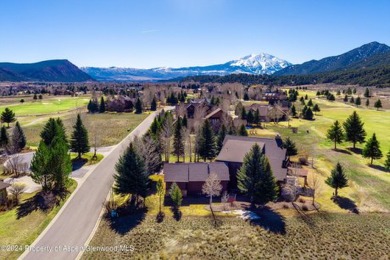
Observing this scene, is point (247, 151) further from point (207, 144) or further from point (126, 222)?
point (126, 222)

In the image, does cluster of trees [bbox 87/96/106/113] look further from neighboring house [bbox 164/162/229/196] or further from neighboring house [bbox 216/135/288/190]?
neighboring house [bbox 164/162/229/196]

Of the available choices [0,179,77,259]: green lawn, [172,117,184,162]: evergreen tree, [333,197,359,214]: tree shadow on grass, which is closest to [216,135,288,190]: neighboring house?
[333,197,359,214]: tree shadow on grass

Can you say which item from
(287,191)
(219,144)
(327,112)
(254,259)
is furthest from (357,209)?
(327,112)

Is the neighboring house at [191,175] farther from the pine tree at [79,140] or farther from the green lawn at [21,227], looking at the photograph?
the pine tree at [79,140]

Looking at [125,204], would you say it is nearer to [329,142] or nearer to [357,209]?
[357,209]

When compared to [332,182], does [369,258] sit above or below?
below

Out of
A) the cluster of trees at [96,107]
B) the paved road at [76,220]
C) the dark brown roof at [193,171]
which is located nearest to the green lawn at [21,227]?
the paved road at [76,220]
